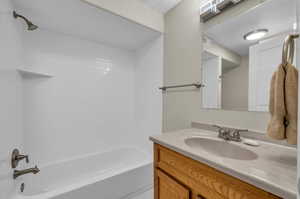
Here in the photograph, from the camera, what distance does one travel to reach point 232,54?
3.46 ft

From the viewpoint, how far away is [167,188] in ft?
2.79

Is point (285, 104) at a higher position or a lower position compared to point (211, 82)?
lower

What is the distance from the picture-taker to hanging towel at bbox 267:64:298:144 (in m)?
0.54

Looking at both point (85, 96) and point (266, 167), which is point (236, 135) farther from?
point (85, 96)

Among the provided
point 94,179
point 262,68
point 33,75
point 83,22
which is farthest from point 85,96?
point 262,68

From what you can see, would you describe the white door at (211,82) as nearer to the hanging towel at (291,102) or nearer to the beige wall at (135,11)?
the hanging towel at (291,102)

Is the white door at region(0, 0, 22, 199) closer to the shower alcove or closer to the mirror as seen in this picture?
the shower alcove

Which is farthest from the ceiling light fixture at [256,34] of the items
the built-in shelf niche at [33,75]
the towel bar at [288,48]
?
the built-in shelf niche at [33,75]

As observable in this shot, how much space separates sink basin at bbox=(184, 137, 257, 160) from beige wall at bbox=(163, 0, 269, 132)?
0.77ft

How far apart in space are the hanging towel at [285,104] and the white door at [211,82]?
0.57 meters

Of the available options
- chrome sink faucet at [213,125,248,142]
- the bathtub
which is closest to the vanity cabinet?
chrome sink faucet at [213,125,248,142]

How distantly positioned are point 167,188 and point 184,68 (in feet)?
3.72

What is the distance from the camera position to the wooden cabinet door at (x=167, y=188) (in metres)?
0.74

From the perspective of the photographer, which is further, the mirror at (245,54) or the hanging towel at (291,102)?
the mirror at (245,54)
